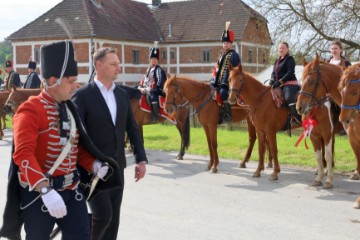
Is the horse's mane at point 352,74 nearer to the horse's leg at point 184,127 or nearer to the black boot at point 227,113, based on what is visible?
the black boot at point 227,113

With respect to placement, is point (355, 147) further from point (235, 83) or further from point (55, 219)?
point (55, 219)

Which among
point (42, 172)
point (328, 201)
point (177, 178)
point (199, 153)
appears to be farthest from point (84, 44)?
point (42, 172)

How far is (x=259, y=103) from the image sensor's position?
10.3 meters

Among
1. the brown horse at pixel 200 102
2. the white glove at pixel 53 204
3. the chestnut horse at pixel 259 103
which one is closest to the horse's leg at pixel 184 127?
the brown horse at pixel 200 102

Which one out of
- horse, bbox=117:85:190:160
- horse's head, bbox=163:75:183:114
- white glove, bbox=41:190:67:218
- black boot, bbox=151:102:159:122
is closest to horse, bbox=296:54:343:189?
horse's head, bbox=163:75:183:114

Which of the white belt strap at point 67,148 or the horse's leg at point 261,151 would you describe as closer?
the white belt strap at point 67,148

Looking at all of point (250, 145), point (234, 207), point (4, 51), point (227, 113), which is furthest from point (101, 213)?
point (4, 51)

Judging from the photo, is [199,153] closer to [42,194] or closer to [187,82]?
[187,82]

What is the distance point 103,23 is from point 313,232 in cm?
3788

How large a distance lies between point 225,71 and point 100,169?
24.2ft

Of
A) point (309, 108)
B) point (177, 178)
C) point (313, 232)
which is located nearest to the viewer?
point (313, 232)

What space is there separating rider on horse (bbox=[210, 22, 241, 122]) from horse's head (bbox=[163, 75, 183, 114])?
32.1 inches

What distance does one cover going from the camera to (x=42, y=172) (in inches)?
144

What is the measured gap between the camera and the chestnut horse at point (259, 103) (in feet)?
33.5
